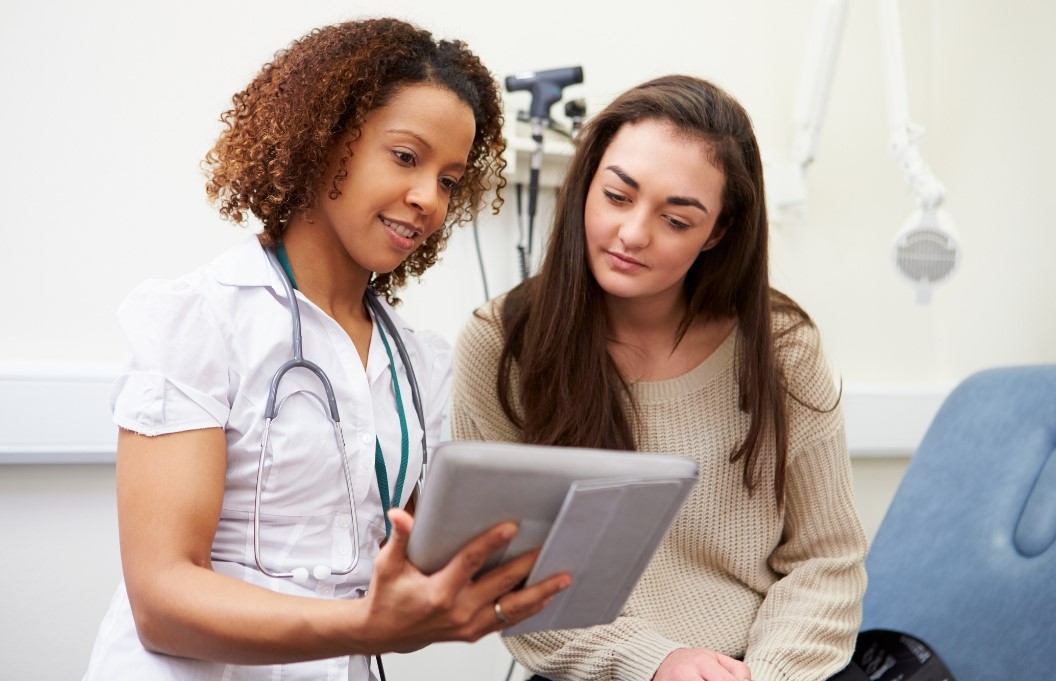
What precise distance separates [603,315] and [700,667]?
473 mm

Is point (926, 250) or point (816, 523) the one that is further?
point (926, 250)

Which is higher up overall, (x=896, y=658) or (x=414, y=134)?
(x=414, y=134)

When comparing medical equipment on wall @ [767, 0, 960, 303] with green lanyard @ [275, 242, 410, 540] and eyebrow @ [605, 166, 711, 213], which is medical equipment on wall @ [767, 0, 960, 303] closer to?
eyebrow @ [605, 166, 711, 213]

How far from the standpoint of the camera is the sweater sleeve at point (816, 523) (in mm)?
1272

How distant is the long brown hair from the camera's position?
4.07 feet

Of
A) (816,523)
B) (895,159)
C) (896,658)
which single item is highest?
(895,159)

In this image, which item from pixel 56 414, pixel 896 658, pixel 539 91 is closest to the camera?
pixel 896 658

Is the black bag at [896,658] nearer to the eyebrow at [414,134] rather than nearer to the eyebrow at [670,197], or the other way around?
the eyebrow at [670,197]

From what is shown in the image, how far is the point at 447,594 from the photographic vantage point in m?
0.72

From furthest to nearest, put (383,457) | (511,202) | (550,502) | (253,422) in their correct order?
1. (511,202)
2. (383,457)
3. (253,422)
4. (550,502)

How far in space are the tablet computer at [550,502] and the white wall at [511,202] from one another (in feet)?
3.36

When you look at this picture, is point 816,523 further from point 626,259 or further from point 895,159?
point 895,159

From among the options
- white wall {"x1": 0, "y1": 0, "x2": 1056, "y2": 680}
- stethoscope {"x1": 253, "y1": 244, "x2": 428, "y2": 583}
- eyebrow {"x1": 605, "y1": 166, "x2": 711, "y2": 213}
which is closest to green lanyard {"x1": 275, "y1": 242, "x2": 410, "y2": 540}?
stethoscope {"x1": 253, "y1": 244, "x2": 428, "y2": 583}

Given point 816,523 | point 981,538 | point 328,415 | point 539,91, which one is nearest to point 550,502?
point 328,415
